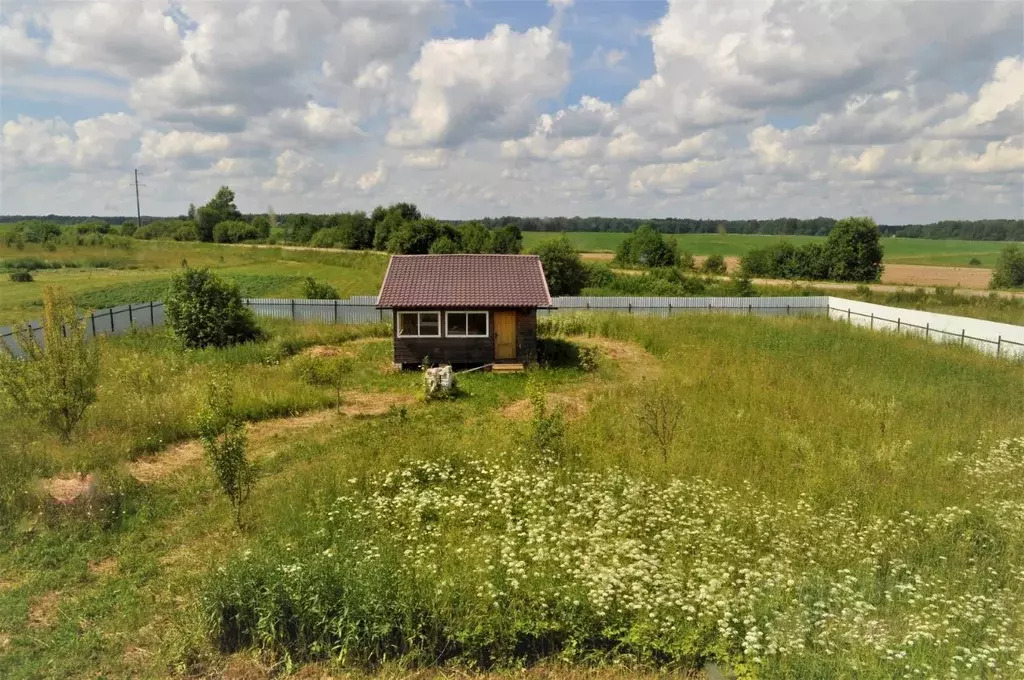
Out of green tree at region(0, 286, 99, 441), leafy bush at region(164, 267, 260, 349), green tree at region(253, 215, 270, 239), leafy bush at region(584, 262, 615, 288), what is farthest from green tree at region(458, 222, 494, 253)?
green tree at region(0, 286, 99, 441)

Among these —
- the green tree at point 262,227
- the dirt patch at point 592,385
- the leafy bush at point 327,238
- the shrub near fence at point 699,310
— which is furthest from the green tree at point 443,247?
the green tree at point 262,227

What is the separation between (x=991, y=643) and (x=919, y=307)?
116ft

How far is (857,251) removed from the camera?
180ft

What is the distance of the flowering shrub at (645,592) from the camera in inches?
232

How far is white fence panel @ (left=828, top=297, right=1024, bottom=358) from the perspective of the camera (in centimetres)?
2167

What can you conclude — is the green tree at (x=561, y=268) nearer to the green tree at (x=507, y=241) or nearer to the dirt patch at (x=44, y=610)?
the green tree at (x=507, y=241)

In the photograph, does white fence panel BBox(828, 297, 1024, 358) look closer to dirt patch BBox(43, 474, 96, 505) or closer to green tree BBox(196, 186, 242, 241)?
dirt patch BBox(43, 474, 96, 505)

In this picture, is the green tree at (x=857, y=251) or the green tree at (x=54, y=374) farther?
the green tree at (x=857, y=251)

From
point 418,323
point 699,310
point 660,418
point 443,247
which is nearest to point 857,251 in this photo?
point 699,310

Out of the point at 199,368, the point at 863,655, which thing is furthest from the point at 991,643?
the point at 199,368

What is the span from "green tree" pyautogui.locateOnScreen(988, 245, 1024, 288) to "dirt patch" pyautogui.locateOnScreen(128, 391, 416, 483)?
162ft

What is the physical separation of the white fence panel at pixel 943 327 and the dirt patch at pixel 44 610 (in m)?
25.9

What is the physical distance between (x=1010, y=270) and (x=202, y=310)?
54.1m

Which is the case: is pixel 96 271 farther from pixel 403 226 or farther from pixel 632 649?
pixel 632 649
